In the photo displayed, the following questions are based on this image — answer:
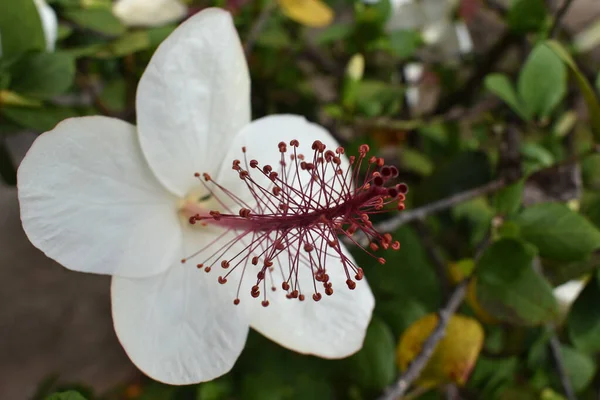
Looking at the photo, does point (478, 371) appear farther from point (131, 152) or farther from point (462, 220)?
point (131, 152)

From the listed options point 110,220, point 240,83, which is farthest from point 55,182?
point 240,83

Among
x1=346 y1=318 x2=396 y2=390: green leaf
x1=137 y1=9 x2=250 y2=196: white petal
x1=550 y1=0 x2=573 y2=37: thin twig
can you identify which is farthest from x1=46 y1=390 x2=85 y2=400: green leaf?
x1=550 y1=0 x2=573 y2=37: thin twig

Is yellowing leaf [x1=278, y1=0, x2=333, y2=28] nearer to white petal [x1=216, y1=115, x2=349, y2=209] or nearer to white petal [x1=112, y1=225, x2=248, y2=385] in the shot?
white petal [x1=216, y1=115, x2=349, y2=209]

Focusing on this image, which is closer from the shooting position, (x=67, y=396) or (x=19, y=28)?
(x=67, y=396)

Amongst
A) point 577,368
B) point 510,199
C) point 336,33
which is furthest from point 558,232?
point 336,33

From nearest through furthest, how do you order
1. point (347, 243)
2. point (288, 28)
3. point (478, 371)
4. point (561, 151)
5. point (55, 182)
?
point (55, 182) < point (347, 243) < point (478, 371) < point (561, 151) < point (288, 28)

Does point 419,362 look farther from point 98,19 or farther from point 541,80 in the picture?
point 98,19
